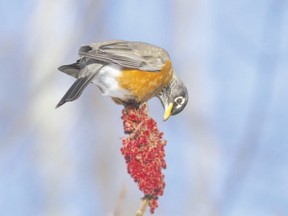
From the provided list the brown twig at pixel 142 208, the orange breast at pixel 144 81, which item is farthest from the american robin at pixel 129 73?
the brown twig at pixel 142 208

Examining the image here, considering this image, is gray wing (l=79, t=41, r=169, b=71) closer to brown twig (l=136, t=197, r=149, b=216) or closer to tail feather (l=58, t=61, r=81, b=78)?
tail feather (l=58, t=61, r=81, b=78)

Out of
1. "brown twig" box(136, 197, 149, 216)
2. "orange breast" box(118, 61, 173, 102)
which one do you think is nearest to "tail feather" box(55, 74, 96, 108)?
"orange breast" box(118, 61, 173, 102)

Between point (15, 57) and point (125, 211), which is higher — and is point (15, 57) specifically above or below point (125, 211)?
above

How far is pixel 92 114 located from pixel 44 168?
131 centimetres

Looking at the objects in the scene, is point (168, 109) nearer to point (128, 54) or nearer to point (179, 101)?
point (179, 101)

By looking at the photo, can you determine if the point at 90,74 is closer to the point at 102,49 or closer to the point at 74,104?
the point at 102,49

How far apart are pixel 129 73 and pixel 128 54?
23 centimetres

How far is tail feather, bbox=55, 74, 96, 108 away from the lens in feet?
16.2

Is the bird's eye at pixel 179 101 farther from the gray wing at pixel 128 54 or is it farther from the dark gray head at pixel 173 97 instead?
the gray wing at pixel 128 54

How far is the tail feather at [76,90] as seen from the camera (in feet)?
16.2

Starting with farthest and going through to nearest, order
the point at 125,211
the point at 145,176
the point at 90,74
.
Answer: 1. the point at 125,211
2. the point at 90,74
3. the point at 145,176

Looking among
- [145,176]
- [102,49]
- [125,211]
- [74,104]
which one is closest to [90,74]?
[102,49]

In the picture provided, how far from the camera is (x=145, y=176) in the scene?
4.06 metres

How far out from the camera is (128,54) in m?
6.03
